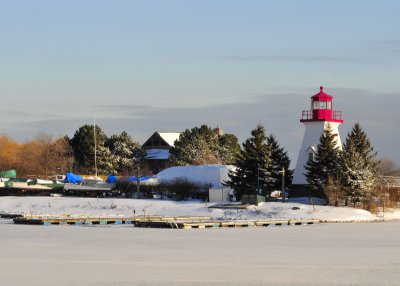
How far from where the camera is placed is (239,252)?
104 ft

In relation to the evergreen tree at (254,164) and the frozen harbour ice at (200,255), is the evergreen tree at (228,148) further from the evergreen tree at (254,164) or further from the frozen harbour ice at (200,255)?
the frozen harbour ice at (200,255)

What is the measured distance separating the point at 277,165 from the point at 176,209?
830 centimetres

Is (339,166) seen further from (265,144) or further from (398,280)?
(398,280)

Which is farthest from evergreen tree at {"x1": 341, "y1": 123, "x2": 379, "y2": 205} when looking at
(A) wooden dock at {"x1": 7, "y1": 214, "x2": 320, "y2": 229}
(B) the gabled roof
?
(B) the gabled roof

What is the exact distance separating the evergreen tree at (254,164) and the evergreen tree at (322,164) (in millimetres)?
3857

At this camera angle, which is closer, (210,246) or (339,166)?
(210,246)

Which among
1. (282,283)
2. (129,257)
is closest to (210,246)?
(129,257)

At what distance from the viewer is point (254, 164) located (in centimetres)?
6400

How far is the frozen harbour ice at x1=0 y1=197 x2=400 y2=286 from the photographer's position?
78.1ft

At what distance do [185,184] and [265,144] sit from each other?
23.8 feet

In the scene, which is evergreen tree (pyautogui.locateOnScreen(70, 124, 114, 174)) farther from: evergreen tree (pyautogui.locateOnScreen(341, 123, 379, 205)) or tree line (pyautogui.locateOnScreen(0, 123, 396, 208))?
evergreen tree (pyautogui.locateOnScreen(341, 123, 379, 205))

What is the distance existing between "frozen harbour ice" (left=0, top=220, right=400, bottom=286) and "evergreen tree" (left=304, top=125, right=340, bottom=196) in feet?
49.4

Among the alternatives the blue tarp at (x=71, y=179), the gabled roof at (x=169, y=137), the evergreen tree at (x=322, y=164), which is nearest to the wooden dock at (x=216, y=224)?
the evergreen tree at (x=322, y=164)

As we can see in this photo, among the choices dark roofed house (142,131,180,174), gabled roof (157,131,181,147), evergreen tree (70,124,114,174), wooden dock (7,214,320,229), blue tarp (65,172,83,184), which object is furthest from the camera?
gabled roof (157,131,181,147)
